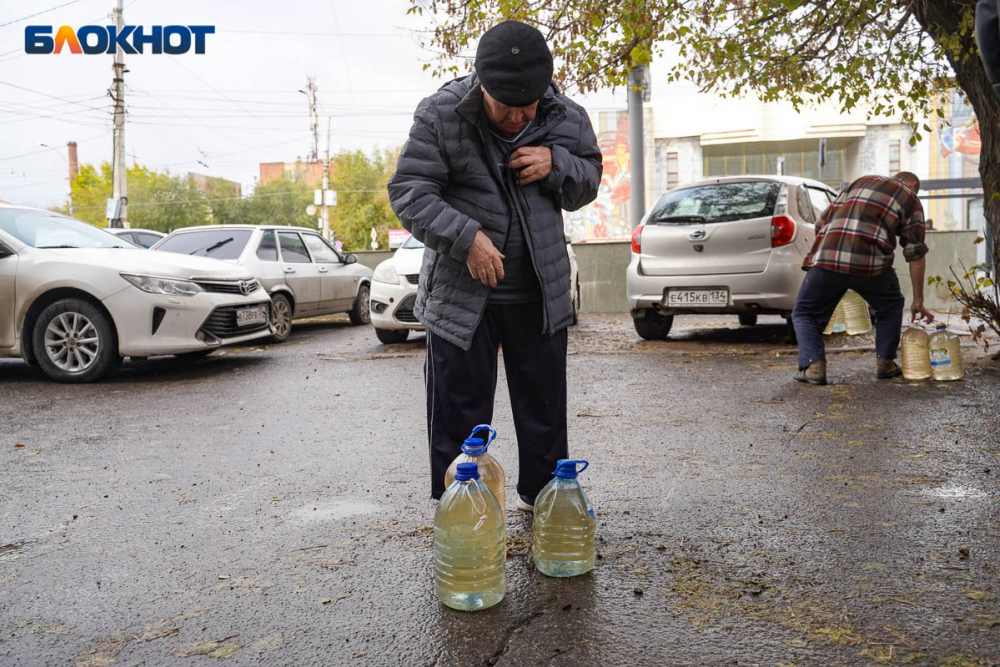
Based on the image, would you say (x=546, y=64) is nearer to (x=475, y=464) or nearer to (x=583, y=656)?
(x=475, y=464)

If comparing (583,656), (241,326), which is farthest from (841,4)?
(583,656)

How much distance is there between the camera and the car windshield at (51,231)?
8375mm

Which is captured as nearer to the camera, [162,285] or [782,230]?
[162,285]

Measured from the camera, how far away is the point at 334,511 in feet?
12.7

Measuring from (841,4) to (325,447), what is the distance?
5761 mm

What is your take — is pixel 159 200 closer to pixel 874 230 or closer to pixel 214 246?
pixel 214 246

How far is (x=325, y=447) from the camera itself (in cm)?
524

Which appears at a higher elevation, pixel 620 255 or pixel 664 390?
pixel 620 255

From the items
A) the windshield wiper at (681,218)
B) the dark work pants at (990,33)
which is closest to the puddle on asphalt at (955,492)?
the dark work pants at (990,33)

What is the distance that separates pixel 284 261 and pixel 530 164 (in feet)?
31.4

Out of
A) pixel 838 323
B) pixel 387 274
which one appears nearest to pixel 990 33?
pixel 387 274

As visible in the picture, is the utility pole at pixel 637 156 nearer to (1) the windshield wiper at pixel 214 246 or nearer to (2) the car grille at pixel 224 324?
(1) the windshield wiper at pixel 214 246

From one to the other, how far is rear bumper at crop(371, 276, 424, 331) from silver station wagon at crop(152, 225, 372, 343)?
155cm

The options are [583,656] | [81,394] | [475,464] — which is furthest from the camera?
[81,394]
